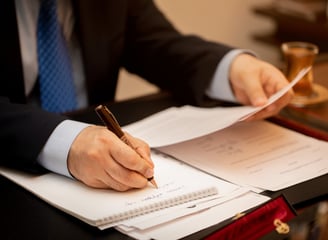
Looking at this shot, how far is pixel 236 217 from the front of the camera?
78 cm

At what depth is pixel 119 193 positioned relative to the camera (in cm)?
84

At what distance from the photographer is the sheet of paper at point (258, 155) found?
0.92 m

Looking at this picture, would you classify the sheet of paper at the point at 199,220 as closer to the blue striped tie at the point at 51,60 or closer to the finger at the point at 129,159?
the finger at the point at 129,159

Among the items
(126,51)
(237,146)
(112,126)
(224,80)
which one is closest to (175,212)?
(112,126)

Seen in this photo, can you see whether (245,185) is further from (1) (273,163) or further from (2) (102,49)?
(2) (102,49)

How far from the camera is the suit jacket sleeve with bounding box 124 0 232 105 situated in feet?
4.26

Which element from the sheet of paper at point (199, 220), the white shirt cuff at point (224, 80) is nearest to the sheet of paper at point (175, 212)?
the sheet of paper at point (199, 220)

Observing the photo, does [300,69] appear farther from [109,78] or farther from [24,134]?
[24,134]

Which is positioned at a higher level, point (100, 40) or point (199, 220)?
point (100, 40)

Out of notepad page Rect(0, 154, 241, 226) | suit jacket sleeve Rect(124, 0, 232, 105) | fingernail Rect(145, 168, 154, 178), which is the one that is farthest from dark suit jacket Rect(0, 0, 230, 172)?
fingernail Rect(145, 168, 154, 178)

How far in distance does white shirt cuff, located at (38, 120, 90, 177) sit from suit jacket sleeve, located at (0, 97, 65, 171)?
0.01 meters

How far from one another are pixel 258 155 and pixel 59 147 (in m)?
0.34

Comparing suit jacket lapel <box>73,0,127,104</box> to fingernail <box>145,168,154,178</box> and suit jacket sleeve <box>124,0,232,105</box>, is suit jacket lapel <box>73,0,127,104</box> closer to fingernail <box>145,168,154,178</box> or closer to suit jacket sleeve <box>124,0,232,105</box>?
suit jacket sleeve <box>124,0,232,105</box>

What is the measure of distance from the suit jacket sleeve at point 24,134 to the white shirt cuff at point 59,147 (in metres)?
0.01
